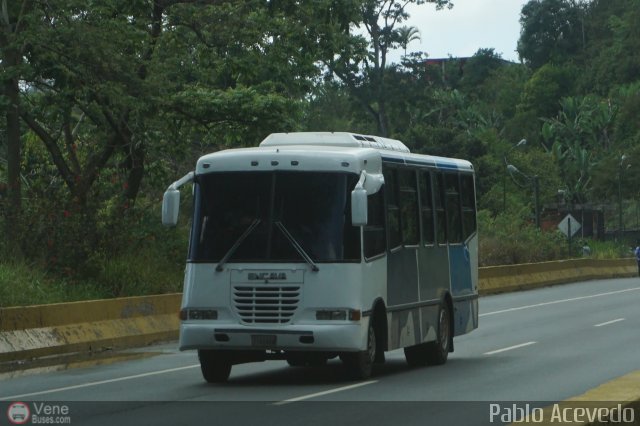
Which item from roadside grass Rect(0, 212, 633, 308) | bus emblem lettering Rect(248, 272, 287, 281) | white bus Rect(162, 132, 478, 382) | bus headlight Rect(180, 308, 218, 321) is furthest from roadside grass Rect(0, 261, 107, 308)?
bus emblem lettering Rect(248, 272, 287, 281)

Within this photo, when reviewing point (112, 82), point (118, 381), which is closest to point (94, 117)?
point (112, 82)

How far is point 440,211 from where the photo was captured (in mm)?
20328

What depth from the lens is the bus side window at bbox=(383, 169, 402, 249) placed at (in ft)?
58.6

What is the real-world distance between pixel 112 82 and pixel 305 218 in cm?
1102

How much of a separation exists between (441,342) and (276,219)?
A: 4325 mm

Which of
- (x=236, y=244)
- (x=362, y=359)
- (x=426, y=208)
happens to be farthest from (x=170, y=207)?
(x=426, y=208)

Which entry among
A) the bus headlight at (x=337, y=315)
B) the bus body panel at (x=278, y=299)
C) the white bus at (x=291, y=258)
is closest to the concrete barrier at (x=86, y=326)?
the white bus at (x=291, y=258)

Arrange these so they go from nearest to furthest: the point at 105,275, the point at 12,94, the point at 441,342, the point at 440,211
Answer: the point at 441,342 → the point at 440,211 → the point at 105,275 → the point at 12,94

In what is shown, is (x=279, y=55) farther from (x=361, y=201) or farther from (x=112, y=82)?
(x=361, y=201)

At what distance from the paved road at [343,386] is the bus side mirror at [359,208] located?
1.85 metres

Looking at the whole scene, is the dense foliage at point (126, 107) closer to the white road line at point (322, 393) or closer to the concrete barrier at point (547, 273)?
the white road line at point (322, 393)

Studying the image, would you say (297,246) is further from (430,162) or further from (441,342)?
(441,342)

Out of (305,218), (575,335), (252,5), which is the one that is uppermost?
(252,5)

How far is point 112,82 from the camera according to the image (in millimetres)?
26719
